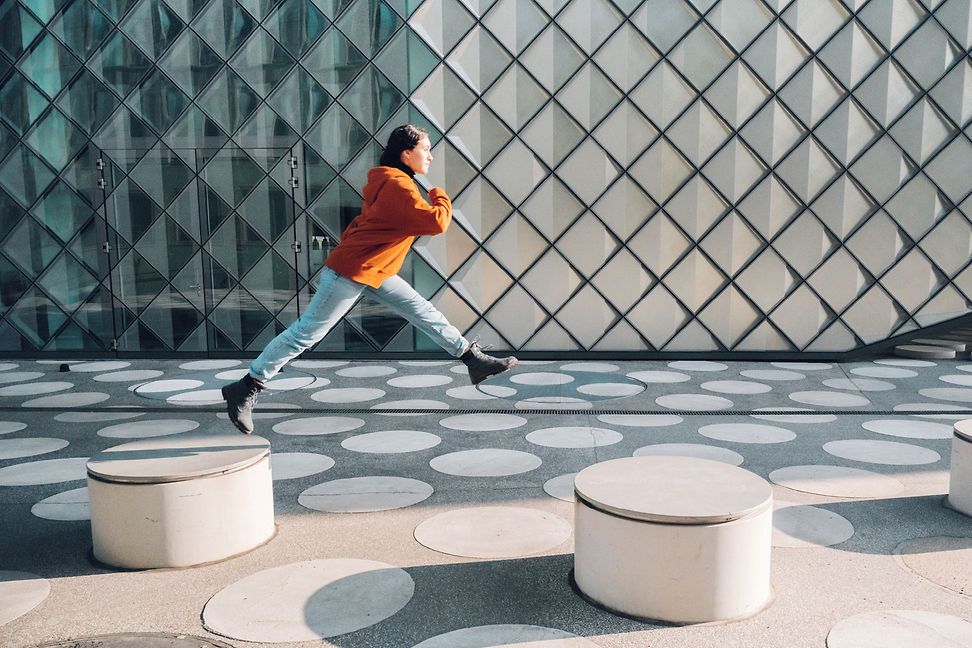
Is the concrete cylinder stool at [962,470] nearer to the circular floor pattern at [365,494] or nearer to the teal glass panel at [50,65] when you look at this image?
the circular floor pattern at [365,494]

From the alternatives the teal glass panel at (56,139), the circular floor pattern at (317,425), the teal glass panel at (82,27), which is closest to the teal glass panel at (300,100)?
the teal glass panel at (82,27)

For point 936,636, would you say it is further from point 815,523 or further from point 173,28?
point 173,28

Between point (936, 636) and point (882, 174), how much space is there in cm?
414

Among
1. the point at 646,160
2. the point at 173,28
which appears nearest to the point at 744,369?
the point at 646,160

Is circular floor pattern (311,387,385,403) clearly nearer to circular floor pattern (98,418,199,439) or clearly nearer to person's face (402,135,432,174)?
circular floor pattern (98,418,199,439)

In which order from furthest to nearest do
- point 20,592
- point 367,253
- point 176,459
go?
point 367,253 < point 176,459 < point 20,592

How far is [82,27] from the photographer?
5395mm

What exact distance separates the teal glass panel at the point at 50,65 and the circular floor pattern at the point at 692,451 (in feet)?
15.7

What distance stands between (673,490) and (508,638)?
1.64 ft

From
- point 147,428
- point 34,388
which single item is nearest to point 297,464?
point 147,428

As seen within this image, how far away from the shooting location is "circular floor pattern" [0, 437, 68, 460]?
312 cm

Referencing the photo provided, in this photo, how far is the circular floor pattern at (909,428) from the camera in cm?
329

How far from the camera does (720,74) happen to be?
199 inches

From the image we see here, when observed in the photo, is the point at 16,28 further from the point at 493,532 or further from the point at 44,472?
the point at 493,532
